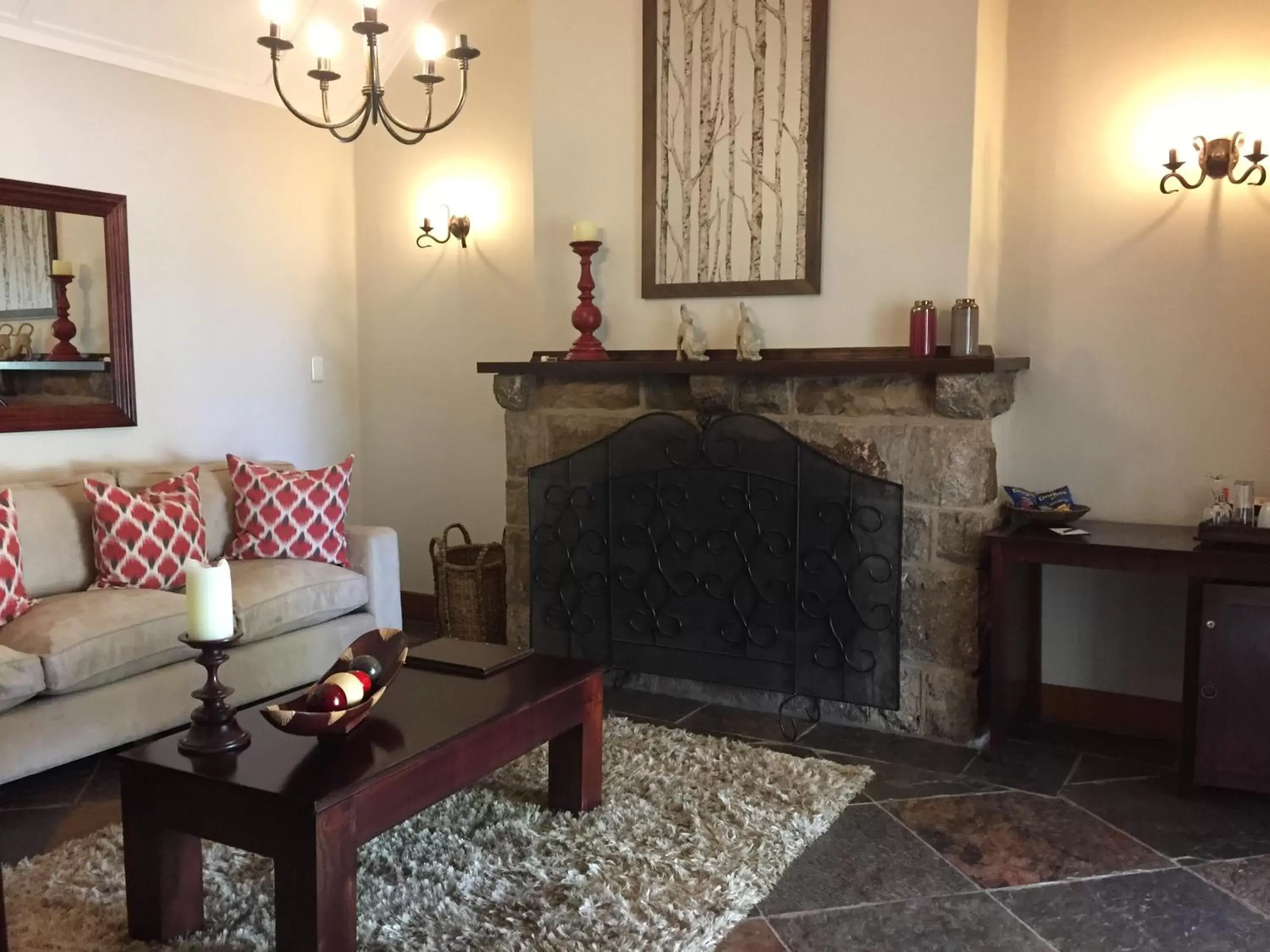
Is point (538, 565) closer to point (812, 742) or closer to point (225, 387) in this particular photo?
point (812, 742)

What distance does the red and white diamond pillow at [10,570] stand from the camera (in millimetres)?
3037

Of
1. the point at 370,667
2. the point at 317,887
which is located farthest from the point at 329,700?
the point at 317,887

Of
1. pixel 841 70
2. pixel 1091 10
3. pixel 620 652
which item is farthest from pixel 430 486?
pixel 1091 10

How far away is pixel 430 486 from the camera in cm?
482

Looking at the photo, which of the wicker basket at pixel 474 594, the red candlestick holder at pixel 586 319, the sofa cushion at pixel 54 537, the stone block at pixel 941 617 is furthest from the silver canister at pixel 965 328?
the sofa cushion at pixel 54 537

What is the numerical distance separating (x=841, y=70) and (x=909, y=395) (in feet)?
3.55

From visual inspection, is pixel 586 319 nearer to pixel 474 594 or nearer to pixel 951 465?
pixel 474 594

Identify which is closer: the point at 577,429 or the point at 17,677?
the point at 17,677

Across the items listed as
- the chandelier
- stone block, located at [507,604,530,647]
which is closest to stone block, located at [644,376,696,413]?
stone block, located at [507,604,530,647]

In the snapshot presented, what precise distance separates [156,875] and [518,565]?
6.84 feet

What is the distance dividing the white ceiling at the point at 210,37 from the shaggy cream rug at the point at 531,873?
9.31ft

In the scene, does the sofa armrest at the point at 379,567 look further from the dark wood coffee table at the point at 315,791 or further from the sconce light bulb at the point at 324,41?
the sconce light bulb at the point at 324,41

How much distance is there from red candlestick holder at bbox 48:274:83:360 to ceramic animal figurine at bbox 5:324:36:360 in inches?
2.8

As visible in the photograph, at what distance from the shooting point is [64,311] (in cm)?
380
